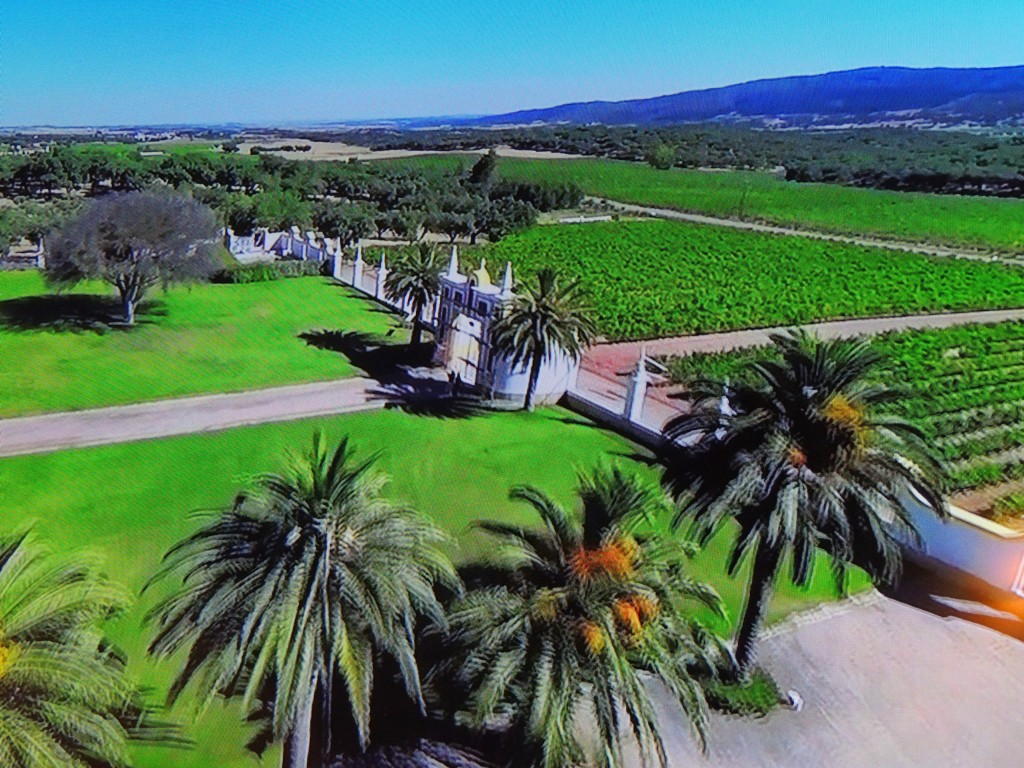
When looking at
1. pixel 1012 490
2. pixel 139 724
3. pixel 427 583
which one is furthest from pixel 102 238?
A: pixel 1012 490

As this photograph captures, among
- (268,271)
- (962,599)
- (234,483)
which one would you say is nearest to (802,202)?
(268,271)

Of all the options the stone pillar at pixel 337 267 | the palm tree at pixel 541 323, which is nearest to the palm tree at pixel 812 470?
the palm tree at pixel 541 323

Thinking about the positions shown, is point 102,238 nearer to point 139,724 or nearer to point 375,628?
point 139,724

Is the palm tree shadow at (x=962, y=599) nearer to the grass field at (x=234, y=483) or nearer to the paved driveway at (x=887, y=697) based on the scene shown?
the paved driveway at (x=887, y=697)

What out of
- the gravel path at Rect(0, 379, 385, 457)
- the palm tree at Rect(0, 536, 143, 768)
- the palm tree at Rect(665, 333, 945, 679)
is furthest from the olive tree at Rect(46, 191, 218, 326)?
the palm tree at Rect(665, 333, 945, 679)

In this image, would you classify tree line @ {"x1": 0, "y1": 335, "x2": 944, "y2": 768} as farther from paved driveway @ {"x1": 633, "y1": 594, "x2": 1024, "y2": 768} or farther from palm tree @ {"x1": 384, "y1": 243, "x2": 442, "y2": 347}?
palm tree @ {"x1": 384, "y1": 243, "x2": 442, "y2": 347}
